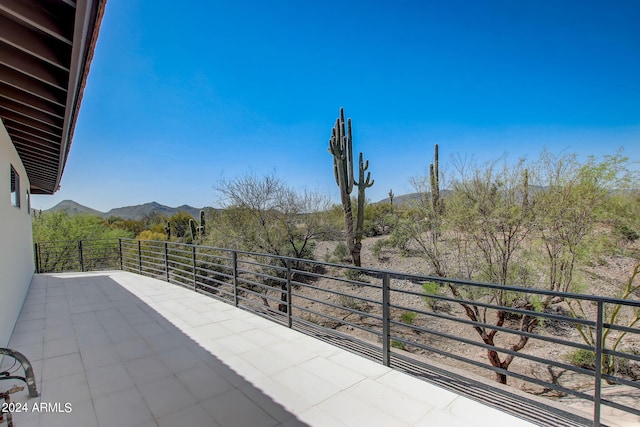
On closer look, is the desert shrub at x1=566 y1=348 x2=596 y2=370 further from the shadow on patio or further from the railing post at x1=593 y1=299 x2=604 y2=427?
the shadow on patio

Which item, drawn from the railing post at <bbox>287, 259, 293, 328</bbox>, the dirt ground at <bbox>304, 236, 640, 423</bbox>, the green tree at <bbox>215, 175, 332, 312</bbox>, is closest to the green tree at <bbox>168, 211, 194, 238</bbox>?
the green tree at <bbox>215, 175, 332, 312</bbox>

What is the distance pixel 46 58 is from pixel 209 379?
2.57 meters

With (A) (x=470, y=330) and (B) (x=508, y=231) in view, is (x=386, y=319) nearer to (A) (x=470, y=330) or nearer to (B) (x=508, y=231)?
(B) (x=508, y=231)

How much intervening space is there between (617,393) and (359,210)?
775cm

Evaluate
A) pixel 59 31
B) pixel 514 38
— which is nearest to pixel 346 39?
pixel 514 38

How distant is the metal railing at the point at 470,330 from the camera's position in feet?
5.35

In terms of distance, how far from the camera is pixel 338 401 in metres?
1.86

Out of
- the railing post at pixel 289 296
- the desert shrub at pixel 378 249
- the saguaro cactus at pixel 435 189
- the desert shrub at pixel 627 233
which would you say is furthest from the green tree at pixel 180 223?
the desert shrub at pixel 627 233

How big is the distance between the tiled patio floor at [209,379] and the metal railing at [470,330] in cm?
24

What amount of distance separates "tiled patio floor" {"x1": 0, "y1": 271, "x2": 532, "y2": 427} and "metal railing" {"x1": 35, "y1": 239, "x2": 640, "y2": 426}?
0.77 feet

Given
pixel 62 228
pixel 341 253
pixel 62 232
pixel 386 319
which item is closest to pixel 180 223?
pixel 62 228

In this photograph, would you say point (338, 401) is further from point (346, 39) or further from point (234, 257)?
point (346, 39)

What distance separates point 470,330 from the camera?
264 inches

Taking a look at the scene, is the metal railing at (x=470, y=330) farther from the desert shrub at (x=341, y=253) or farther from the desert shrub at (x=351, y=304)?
the desert shrub at (x=341, y=253)
